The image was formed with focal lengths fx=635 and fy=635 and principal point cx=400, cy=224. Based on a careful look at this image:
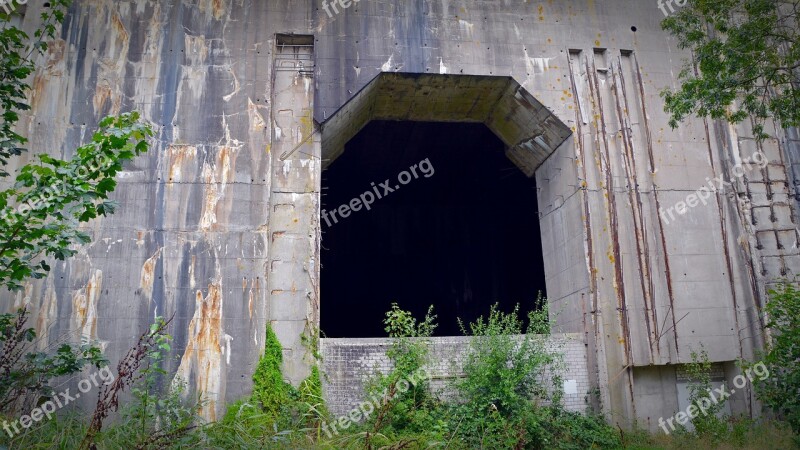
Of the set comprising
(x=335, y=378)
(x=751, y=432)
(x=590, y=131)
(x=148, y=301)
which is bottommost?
(x=751, y=432)

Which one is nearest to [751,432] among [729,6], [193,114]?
[729,6]

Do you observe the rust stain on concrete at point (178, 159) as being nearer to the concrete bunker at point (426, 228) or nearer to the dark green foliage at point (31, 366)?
the dark green foliage at point (31, 366)

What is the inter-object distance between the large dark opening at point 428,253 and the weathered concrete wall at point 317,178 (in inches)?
344

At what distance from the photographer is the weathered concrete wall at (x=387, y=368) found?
963 centimetres

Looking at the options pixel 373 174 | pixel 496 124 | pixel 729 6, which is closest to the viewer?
pixel 729 6

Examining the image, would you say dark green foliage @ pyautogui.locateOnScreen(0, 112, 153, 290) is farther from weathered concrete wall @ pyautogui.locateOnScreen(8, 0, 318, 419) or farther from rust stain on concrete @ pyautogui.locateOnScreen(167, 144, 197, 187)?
rust stain on concrete @ pyautogui.locateOnScreen(167, 144, 197, 187)

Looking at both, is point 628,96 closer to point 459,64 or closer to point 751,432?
point 459,64

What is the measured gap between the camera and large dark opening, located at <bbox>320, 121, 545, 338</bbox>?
68.9 ft

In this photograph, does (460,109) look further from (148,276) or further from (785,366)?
(785,366)

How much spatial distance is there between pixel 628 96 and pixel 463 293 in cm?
1181

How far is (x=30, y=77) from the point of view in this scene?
10.4m

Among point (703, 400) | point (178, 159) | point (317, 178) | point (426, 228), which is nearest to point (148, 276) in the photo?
point (178, 159)

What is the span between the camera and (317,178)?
34.7ft

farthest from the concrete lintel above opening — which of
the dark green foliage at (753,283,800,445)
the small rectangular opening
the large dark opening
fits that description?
the large dark opening
